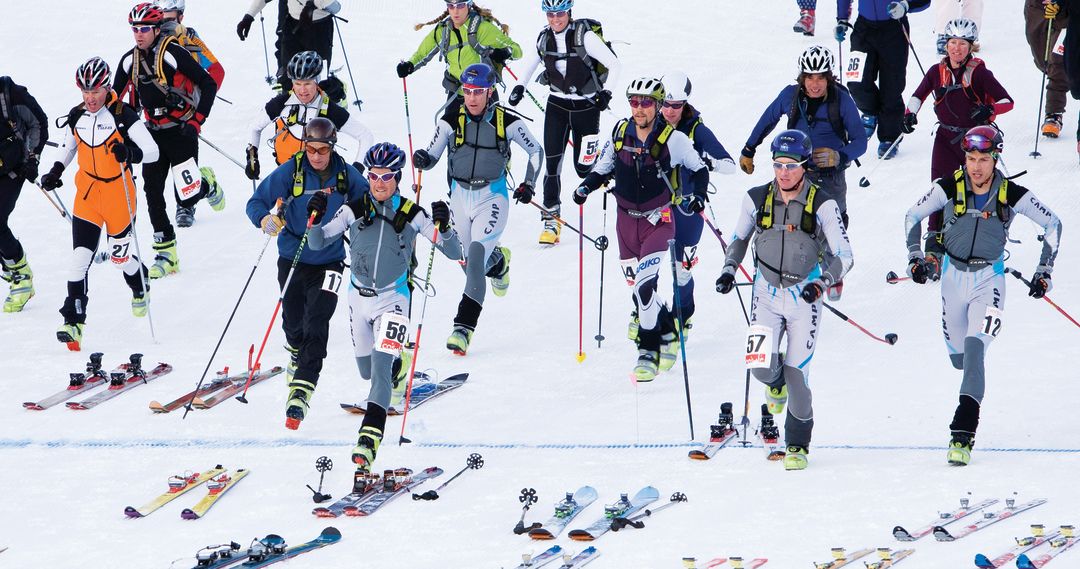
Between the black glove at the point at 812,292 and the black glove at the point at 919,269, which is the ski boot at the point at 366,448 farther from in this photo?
the black glove at the point at 919,269

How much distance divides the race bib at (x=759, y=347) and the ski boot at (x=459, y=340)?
12.0 ft

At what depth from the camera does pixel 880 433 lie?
1095cm

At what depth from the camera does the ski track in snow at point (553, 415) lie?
9117 mm

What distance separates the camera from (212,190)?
15773 millimetres

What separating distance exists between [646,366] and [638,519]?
3.13 meters

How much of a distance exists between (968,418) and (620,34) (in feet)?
40.9

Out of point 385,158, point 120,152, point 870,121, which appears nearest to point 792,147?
point 385,158

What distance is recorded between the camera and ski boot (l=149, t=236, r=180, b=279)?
48.7 feet

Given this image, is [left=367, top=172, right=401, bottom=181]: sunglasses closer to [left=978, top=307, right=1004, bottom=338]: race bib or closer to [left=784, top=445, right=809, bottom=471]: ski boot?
[left=784, top=445, right=809, bottom=471]: ski boot

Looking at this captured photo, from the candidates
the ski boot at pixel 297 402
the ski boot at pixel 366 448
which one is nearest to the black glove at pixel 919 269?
the ski boot at pixel 366 448

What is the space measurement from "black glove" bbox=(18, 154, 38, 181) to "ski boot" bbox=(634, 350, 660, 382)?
5.18m

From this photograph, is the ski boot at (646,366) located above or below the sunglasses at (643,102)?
below

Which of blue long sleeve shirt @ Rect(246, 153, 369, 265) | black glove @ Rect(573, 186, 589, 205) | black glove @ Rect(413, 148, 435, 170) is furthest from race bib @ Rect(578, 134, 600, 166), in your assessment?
blue long sleeve shirt @ Rect(246, 153, 369, 265)

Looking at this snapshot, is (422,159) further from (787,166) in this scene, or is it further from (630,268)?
(787,166)
